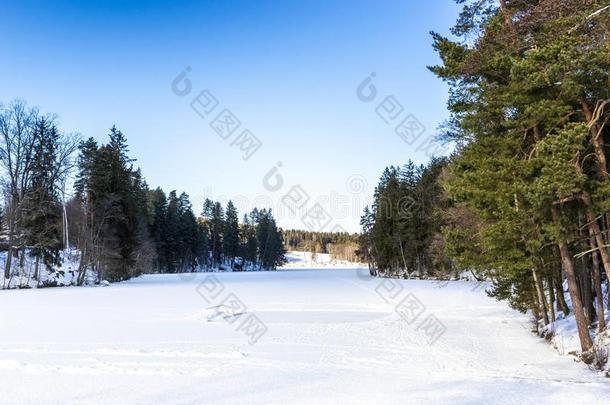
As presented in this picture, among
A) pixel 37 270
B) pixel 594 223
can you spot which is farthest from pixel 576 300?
pixel 37 270

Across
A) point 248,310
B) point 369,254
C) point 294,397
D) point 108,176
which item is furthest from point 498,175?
point 369,254

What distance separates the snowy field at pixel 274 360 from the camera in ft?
→ 18.6

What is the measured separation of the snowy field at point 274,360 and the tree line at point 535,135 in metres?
2.48

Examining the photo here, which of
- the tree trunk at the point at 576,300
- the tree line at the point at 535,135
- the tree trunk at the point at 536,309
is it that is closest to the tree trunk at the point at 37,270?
the tree line at the point at 535,135

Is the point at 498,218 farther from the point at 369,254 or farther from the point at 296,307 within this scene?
the point at 369,254

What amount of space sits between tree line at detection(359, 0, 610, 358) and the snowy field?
8.14 ft

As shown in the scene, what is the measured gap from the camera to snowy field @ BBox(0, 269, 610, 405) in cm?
567

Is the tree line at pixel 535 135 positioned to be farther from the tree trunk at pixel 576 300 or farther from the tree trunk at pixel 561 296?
the tree trunk at pixel 561 296

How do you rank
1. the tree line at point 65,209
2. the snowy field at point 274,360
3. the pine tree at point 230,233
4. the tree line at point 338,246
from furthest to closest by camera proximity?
1. the tree line at point 338,246
2. the pine tree at point 230,233
3. the tree line at point 65,209
4. the snowy field at point 274,360

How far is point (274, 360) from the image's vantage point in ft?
27.0

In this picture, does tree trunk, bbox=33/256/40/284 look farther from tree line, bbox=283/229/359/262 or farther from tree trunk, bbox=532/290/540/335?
tree line, bbox=283/229/359/262

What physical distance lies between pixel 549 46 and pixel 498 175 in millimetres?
2718

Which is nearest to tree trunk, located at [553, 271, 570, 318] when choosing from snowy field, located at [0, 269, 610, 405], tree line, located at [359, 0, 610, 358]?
tree line, located at [359, 0, 610, 358]

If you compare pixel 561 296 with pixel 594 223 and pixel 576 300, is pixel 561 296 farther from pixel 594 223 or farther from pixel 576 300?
pixel 594 223
